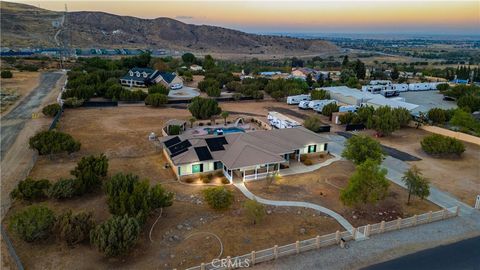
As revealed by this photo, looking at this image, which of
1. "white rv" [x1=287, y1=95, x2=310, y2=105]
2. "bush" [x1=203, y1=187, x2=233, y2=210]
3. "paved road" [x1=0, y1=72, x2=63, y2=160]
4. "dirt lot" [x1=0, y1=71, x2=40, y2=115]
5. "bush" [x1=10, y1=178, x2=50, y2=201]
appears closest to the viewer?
"bush" [x1=203, y1=187, x2=233, y2=210]

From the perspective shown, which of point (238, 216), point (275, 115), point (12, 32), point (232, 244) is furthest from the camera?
point (12, 32)

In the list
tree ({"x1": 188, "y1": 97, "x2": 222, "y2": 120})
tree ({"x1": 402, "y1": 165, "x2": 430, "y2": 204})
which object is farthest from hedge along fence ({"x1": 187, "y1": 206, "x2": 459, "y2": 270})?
tree ({"x1": 188, "y1": 97, "x2": 222, "y2": 120})

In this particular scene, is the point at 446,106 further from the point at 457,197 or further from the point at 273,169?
the point at 273,169

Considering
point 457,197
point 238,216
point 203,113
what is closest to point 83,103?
point 203,113

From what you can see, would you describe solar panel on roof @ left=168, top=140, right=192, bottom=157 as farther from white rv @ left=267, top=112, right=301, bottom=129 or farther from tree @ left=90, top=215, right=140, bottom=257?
white rv @ left=267, top=112, right=301, bottom=129

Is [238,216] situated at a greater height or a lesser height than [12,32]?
lesser

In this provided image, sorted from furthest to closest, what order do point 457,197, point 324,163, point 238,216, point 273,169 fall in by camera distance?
point 324,163 → point 273,169 → point 457,197 → point 238,216
